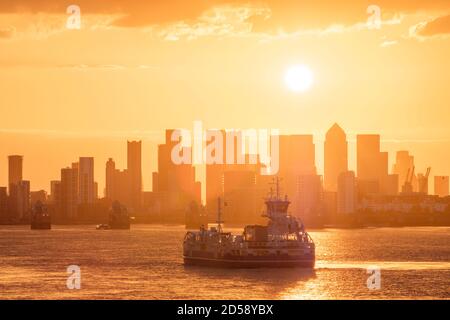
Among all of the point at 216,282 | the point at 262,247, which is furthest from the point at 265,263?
the point at 216,282

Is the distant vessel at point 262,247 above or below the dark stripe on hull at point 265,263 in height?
above

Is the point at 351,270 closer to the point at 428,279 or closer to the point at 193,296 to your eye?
the point at 428,279

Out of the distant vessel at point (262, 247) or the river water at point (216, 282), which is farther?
the distant vessel at point (262, 247)

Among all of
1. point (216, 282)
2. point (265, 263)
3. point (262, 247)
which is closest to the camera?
point (216, 282)

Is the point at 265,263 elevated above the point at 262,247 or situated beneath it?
situated beneath

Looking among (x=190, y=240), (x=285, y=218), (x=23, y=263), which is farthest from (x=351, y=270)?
(x=23, y=263)

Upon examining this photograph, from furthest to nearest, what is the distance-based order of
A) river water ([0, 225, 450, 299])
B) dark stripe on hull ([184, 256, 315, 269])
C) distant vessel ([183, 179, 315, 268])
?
distant vessel ([183, 179, 315, 268]), dark stripe on hull ([184, 256, 315, 269]), river water ([0, 225, 450, 299])

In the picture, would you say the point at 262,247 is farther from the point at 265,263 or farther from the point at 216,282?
the point at 216,282

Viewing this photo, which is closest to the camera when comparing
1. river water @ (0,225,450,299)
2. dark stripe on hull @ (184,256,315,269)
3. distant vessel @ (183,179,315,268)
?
river water @ (0,225,450,299)

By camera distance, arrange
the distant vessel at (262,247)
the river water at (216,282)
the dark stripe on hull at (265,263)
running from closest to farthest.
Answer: the river water at (216,282)
the dark stripe on hull at (265,263)
the distant vessel at (262,247)
